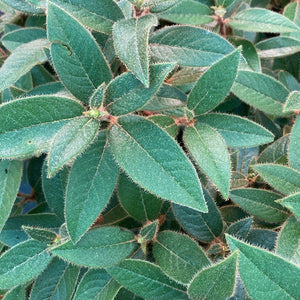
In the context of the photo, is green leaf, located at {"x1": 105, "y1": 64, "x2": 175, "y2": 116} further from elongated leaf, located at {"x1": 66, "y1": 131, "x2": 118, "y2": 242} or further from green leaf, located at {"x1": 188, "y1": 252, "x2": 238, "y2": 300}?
green leaf, located at {"x1": 188, "y1": 252, "x2": 238, "y2": 300}

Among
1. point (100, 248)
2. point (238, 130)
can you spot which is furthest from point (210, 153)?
point (100, 248)

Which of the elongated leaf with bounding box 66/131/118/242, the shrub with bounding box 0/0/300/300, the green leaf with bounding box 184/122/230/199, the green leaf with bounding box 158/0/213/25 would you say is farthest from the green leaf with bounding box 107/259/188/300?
the green leaf with bounding box 158/0/213/25

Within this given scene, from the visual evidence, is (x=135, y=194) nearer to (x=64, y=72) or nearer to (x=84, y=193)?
(x=84, y=193)

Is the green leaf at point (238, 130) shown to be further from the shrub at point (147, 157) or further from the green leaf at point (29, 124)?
the green leaf at point (29, 124)

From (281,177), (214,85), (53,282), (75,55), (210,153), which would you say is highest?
(75,55)

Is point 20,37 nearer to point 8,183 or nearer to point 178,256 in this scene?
point 8,183

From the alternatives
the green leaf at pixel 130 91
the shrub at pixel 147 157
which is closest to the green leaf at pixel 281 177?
the shrub at pixel 147 157
